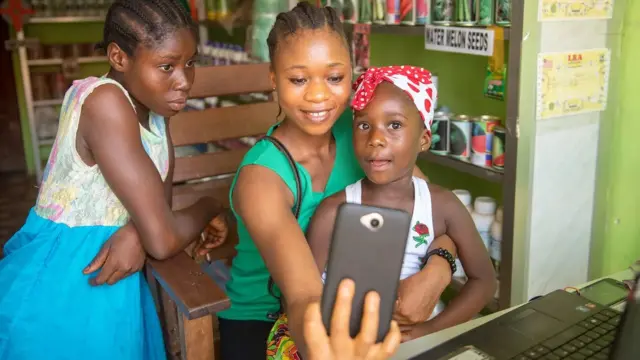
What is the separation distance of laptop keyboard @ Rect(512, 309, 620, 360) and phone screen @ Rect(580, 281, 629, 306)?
0.06m

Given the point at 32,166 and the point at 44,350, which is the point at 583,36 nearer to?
the point at 44,350

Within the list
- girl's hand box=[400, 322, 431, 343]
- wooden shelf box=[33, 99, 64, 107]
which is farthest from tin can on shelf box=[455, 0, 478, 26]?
wooden shelf box=[33, 99, 64, 107]

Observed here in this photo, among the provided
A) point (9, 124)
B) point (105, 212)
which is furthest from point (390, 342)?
point (9, 124)

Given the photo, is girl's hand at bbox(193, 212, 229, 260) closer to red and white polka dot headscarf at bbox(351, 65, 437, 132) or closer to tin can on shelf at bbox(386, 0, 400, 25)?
red and white polka dot headscarf at bbox(351, 65, 437, 132)

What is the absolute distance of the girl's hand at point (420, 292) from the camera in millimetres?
945

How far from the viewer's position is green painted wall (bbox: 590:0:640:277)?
1.46 meters

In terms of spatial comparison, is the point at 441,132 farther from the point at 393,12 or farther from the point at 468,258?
the point at 468,258

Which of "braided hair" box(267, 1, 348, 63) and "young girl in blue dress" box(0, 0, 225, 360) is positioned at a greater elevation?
"braided hair" box(267, 1, 348, 63)

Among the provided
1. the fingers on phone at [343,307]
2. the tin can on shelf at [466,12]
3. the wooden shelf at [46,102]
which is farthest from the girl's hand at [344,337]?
the wooden shelf at [46,102]

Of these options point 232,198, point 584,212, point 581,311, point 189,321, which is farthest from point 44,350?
point 584,212

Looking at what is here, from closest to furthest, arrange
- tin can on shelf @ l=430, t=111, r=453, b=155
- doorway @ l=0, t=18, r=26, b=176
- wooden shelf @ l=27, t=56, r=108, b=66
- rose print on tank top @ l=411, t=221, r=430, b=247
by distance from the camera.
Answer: rose print on tank top @ l=411, t=221, r=430, b=247, tin can on shelf @ l=430, t=111, r=453, b=155, wooden shelf @ l=27, t=56, r=108, b=66, doorway @ l=0, t=18, r=26, b=176

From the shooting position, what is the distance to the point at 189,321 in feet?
3.47

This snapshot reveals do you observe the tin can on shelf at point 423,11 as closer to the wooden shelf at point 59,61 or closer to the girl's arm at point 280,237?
the girl's arm at point 280,237

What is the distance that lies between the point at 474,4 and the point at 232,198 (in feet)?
2.81
